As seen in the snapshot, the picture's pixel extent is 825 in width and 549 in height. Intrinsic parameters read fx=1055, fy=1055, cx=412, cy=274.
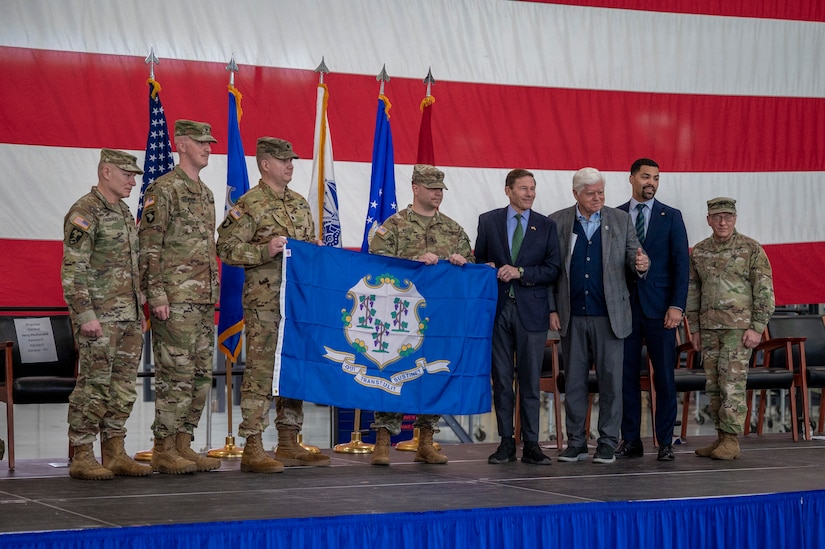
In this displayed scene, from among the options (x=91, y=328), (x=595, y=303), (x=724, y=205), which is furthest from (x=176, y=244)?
(x=724, y=205)

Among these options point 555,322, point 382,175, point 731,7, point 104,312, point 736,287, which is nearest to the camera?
point 104,312

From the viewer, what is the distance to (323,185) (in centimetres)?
635

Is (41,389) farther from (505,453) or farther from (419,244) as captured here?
(505,453)

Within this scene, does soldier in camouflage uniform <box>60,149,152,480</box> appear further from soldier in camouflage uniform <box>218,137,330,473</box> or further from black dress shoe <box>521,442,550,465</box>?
black dress shoe <box>521,442,550,465</box>

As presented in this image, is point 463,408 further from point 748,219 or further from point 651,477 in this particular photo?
point 748,219

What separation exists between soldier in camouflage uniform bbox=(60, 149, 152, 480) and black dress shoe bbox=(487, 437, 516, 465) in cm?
175

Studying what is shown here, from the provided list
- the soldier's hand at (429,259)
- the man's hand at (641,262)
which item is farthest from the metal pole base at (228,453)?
the man's hand at (641,262)

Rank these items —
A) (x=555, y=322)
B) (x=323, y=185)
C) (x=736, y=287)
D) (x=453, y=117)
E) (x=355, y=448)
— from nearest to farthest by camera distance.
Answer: (x=555, y=322), (x=736, y=287), (x=355, y=448), (x=323, y=185), (x=453, y=117)

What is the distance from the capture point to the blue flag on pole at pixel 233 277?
5.95m

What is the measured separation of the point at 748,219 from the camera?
7578 mm

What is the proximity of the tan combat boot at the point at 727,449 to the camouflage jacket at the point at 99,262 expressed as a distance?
3.18 m

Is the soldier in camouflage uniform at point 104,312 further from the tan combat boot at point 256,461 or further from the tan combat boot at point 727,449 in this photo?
the tan combat boot at point 727,449

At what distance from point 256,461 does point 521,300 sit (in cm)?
154

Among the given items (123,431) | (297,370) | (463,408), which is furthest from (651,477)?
(123,431)
